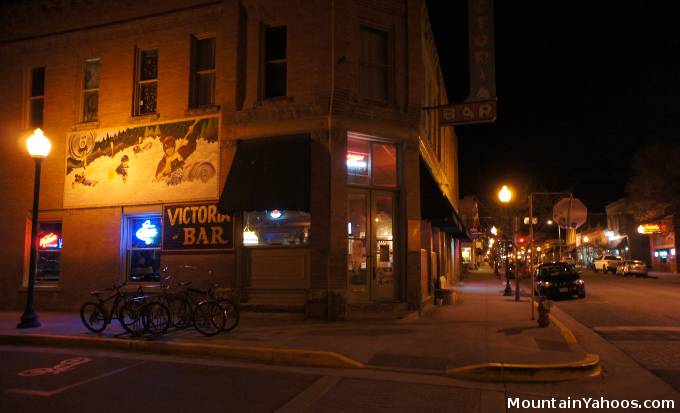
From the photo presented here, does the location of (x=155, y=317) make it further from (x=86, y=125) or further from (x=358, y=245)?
(x=86, y=125)

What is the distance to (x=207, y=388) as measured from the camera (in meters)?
7.16

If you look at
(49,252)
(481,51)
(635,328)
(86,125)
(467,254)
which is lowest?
(635,328)

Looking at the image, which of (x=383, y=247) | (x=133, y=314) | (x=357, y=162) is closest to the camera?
(x=133, y=314)

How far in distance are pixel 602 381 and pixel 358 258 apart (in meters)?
6.55

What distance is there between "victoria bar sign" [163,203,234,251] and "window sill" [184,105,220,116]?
8.10 ft

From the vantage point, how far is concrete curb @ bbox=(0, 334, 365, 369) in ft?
28.5

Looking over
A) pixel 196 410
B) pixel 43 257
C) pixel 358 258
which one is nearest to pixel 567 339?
pixel 358 258

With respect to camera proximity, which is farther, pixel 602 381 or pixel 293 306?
pixel 293 306

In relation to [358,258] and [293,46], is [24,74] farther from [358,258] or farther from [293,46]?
[358,258]

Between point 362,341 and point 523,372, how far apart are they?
320 centimetres

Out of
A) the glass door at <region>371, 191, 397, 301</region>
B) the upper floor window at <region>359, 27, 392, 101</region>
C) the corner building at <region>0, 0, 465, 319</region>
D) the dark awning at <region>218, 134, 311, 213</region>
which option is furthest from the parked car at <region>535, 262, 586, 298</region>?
the dark awning at <region>218, 134, 311, 213</region>

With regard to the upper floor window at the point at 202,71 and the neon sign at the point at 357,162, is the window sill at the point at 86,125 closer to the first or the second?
the upper floor window at the point at 202,71

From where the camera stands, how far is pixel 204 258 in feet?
45.3

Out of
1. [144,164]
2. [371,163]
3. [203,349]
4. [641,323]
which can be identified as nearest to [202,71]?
[144,164]
